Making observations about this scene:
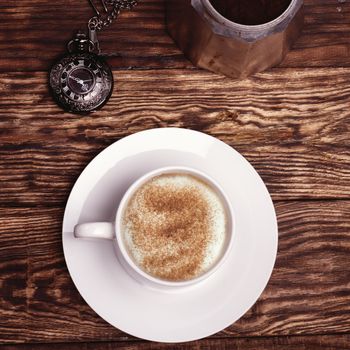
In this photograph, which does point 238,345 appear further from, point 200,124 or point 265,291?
point 200,124

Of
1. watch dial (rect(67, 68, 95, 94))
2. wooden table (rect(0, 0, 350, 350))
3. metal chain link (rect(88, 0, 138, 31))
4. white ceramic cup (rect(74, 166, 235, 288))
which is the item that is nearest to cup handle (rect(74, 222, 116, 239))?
white ceramic cup (rect(74, 166, 235, 288))

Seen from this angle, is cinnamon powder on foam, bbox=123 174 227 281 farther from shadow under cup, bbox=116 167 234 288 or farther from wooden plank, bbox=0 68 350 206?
wooden plank, bbox=0 68 350 206

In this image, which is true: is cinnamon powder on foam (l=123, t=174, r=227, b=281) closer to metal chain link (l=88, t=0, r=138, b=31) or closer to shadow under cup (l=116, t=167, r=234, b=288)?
shadow under cup (l=116, t=167, r=234, b=288)

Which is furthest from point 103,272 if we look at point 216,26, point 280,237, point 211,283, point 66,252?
point 216,26

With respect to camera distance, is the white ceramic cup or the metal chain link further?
the metal chain link

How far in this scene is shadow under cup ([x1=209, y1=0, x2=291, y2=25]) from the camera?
36.9 inches

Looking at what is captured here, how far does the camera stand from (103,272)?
0.94 metres

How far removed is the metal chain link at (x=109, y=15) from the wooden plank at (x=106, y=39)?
1cm

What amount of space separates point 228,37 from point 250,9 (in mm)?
56

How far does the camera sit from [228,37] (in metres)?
0.94

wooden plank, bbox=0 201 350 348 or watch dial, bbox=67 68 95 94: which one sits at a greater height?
watch dial, bbox=67 68 95 94

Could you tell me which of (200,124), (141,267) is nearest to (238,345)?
(141,267)

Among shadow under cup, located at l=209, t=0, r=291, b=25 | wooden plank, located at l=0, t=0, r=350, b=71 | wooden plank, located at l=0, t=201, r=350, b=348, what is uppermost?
shadow under cup, located at l=209, t=0, r=291, b=25

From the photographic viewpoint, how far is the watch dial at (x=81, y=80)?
1.02 m
